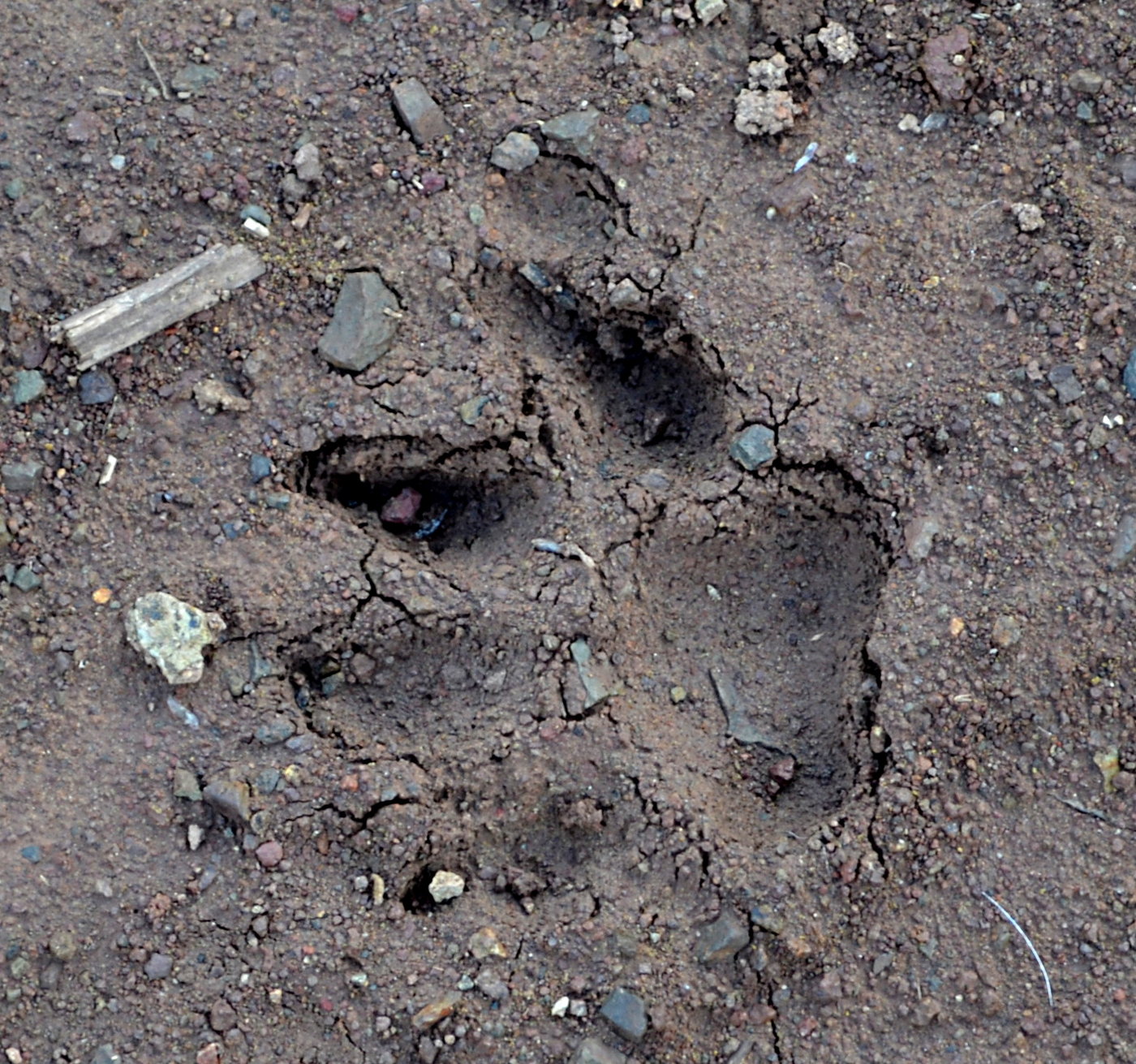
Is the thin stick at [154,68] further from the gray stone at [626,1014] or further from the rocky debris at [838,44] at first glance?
the gray stone at [626,1014]

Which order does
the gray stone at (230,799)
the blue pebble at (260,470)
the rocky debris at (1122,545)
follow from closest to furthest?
the gray stone at (230,799) < the rocky debris at (1122,545) < the blue pebble at (260,470)

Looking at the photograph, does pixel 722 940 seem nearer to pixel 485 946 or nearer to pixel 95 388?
pixel 485 946

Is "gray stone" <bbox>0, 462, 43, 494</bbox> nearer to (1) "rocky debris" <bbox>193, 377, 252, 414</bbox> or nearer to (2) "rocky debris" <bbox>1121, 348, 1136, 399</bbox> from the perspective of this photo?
(1) "rocky debris" <bbox>193, 377, 252, 414</bbox>

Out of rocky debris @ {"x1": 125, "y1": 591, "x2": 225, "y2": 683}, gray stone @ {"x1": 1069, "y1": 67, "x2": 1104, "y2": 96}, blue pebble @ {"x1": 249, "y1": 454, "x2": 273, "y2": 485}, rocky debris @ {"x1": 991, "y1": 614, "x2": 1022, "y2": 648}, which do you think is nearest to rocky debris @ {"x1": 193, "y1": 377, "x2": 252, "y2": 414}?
blue pebble @ {"x1": 249, "y1": 454, "x2": 273, "y2": 485}

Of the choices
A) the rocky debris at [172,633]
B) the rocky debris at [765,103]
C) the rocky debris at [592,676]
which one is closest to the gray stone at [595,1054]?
the rocky debris at [592,676]

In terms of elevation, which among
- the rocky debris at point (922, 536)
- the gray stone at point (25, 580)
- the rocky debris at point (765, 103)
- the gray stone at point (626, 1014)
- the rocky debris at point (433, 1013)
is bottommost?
the rocky debris at point (433, 1013)
